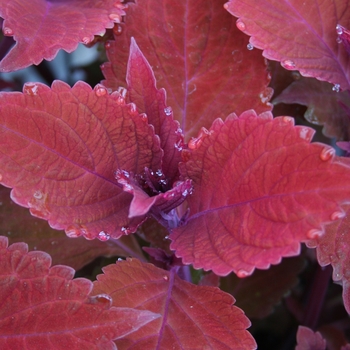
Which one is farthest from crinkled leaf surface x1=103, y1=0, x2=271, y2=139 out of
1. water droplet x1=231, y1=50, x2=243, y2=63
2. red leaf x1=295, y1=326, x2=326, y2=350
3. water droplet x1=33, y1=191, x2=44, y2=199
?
red leaf x1=295, y1=326, x2=326, y2=350

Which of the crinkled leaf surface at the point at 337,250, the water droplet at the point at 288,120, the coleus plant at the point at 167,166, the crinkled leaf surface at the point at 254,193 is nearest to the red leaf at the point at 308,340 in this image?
the coleus plant at the point at 167,166

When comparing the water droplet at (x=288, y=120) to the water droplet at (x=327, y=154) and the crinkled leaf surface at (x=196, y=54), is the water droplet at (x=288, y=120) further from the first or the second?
the crinkled leaf surface at (x=196, y=54)

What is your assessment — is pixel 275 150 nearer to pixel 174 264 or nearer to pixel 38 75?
pixel 174 264

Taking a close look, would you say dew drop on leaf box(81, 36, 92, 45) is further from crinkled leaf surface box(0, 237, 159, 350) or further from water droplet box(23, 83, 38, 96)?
crinkled leaf surface box(0, 237, 159, 350)

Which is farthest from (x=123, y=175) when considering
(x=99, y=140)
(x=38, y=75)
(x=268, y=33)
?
(x=38, y=75)

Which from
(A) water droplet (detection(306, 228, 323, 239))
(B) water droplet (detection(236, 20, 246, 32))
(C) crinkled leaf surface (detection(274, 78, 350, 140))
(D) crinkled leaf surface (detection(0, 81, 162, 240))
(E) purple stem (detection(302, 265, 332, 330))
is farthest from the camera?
(E) purple stem (detection(302, 265, 332, 330))

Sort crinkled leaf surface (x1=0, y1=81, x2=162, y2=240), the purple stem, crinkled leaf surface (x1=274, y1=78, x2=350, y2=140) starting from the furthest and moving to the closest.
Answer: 1. the purple stem
2. crinkled leaf surface (x1=274, y1=78, x2=350, y2=140)
3. crinkled leaf surface (x1=0, y1=81, x2=162, y2=240)

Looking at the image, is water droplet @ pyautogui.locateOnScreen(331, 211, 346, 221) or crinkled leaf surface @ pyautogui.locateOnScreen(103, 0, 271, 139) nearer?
water droplet @ pyautogui.locateOnScreen(331, 211, 346, 221)
